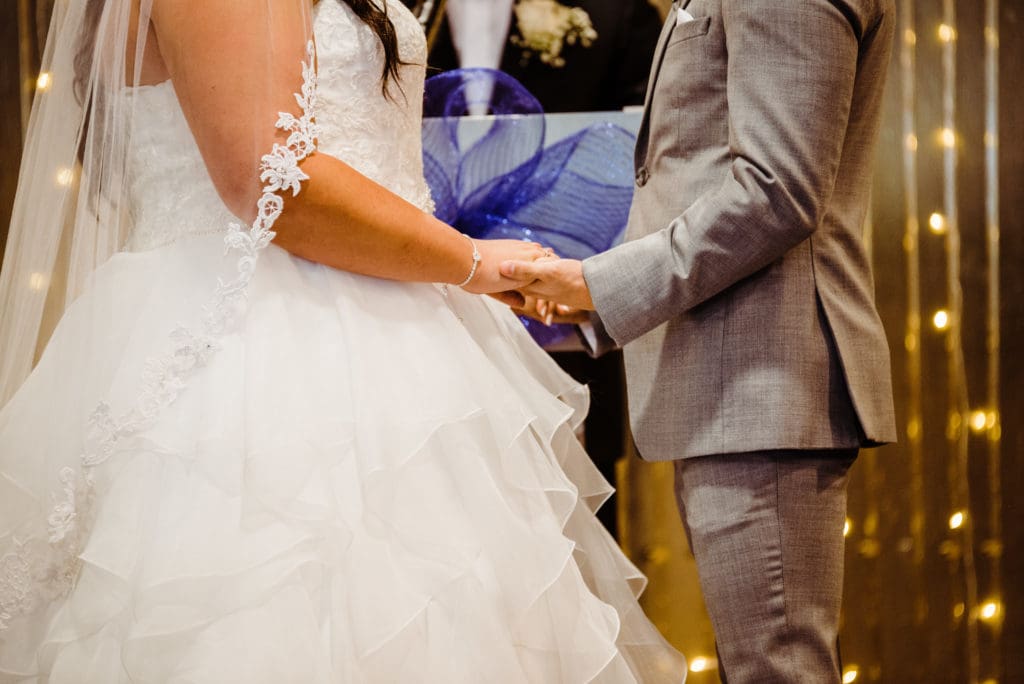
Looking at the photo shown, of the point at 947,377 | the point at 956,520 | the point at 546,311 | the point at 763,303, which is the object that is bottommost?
the point at 956,520

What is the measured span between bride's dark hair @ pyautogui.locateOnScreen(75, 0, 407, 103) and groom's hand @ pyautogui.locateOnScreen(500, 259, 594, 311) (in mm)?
298

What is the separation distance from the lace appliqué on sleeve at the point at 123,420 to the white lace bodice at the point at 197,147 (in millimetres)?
103

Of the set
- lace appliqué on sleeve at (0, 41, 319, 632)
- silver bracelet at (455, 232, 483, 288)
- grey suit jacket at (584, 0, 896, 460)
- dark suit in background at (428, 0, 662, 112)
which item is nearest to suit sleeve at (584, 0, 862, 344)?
grey suit jacket at (584, 0, 896, 460)

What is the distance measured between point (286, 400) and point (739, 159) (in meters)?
0.66

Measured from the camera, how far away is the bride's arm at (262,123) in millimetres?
1014

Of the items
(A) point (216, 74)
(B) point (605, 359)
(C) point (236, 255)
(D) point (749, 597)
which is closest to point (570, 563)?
(D) point (749, 597)

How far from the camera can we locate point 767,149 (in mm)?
1196

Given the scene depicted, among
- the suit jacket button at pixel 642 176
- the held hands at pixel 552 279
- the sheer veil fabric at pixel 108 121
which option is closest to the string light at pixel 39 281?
the sheer veil fabric at pixel 108 121

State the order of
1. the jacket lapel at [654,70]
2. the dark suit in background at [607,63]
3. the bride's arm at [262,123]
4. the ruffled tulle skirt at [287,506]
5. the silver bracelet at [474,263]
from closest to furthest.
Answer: the ruffled tulle skirt at [287,506] → the bride's arm at [262,123] → the silver bracelet at [474,263] → the jacket lapel at [654,70] → the dark suit in background at [607,63]

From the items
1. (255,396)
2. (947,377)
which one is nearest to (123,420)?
(255,396)

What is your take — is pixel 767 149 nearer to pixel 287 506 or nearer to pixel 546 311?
pixel 546 311

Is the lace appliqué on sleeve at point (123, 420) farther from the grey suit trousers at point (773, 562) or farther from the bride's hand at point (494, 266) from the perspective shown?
the grey suit trousers at point (773, 562)

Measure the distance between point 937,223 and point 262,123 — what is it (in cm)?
182

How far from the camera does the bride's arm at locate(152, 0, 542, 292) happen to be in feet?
3.33
